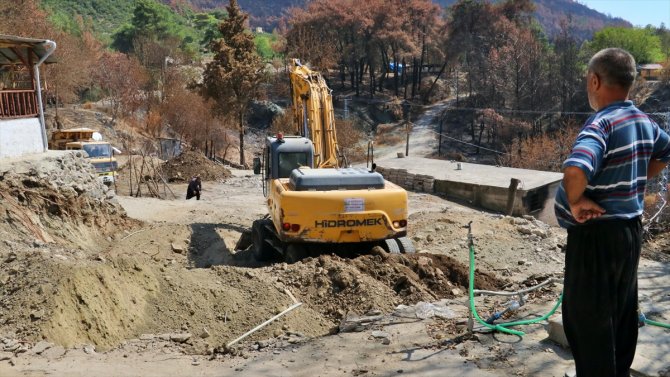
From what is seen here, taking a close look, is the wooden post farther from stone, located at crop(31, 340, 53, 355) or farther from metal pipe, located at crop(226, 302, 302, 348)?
stone, located at crop(31, 340, 53, 355)

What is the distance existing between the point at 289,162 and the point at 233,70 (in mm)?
22923

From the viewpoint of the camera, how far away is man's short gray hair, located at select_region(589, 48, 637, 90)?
3072 millimetres

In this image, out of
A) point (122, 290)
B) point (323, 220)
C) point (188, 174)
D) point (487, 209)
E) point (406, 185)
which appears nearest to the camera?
point (122, 290)

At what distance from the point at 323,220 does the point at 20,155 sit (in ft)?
25.9

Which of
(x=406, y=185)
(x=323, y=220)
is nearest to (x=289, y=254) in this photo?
(x=323, y=220)

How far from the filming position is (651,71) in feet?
174

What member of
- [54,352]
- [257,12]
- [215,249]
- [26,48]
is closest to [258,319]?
[54,352]

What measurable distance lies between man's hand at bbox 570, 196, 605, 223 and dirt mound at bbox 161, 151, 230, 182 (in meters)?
25.1

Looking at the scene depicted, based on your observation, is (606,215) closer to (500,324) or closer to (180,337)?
(500,324)

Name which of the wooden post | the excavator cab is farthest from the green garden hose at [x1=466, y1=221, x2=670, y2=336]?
the wooden post

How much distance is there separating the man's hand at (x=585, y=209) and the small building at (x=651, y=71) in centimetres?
5340

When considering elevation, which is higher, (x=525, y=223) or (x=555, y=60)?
(x=555, y=60)

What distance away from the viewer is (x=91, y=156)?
2236cm

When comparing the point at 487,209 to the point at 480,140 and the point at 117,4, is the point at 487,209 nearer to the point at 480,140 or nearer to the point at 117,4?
the point at 480,140
